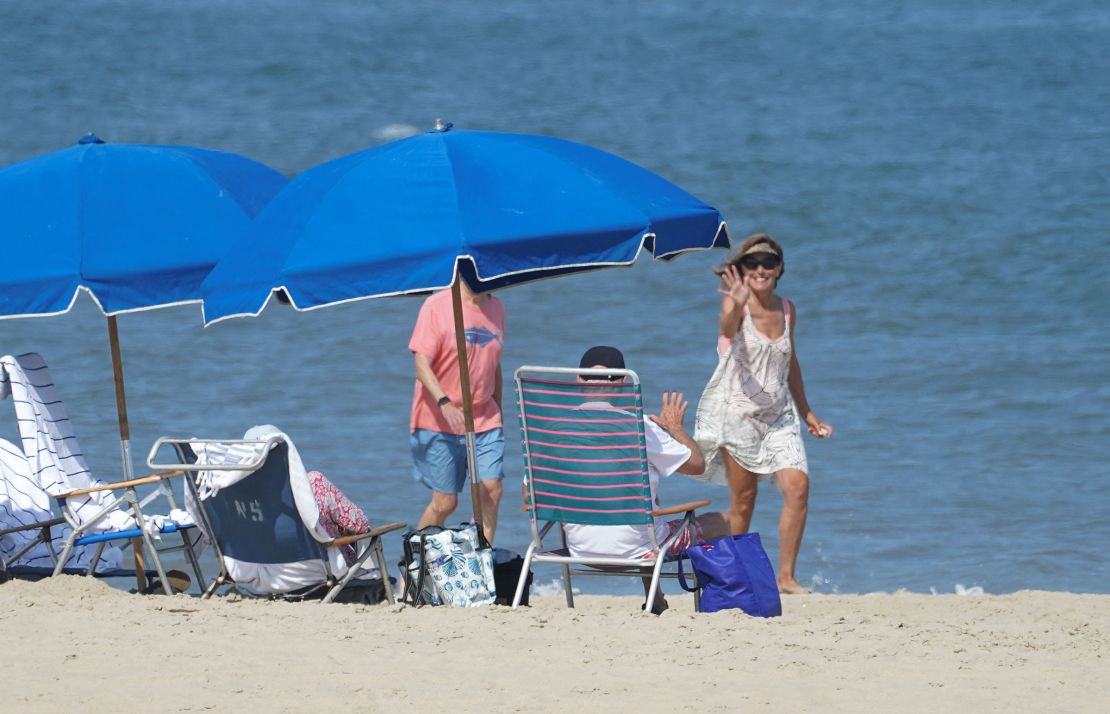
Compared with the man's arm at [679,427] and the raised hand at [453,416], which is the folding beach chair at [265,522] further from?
the man's arm at [679,427]

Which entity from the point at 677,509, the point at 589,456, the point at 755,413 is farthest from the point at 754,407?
the point at 589,456

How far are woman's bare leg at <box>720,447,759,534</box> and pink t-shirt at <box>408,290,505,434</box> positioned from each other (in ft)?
3.29

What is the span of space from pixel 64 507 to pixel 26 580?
0.38 m

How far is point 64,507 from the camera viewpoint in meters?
5.83

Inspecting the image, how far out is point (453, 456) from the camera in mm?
6652

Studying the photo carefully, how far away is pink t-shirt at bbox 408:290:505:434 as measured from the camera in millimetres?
6574

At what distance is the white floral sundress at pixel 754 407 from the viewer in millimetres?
6234

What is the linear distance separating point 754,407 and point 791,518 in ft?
1.55

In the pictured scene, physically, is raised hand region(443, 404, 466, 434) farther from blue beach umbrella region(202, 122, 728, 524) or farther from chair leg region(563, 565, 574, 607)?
blue beach umbrella region(202, 122, 728, 524)

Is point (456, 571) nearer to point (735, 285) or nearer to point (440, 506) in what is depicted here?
point (440, 506)

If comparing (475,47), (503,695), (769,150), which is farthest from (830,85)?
(503,695)

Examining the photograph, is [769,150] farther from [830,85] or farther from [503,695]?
[503,695]

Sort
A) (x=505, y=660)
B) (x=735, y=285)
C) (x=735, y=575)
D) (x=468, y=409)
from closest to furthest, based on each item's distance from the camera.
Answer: (x=505, y=660), (x=735, y=575), (x=468, y=409), (x=735, y=285)

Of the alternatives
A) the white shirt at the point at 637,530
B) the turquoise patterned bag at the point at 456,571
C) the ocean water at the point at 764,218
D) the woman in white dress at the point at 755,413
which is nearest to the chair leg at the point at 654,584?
the white shirt at the point at 637,530
